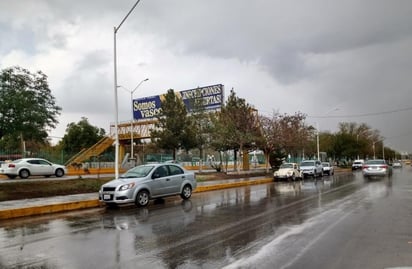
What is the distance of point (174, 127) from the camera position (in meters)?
38.8

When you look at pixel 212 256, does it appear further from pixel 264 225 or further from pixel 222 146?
pixel 222 146

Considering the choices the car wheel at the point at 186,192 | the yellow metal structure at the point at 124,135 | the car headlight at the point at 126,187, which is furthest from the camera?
the yellow metal structure at the point at 124,135

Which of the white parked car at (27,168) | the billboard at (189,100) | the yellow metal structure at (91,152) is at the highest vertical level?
the billboard at (189,100)

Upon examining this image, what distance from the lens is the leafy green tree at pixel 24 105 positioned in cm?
1684

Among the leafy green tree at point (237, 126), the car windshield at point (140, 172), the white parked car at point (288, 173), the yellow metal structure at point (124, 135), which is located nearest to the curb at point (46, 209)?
the car windshield at point (140, 172)

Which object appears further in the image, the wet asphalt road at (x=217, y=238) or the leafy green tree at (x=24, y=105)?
the leafy green tree at (x=24, y=105)

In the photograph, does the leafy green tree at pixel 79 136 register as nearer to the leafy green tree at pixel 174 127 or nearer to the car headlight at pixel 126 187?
the leafy green tree at pixel 174 127

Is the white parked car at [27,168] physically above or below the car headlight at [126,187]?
above

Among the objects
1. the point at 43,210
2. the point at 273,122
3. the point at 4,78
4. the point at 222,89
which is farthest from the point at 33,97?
the point at 222,89

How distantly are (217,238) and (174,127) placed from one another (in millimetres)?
30682

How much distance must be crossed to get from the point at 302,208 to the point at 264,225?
155 inches

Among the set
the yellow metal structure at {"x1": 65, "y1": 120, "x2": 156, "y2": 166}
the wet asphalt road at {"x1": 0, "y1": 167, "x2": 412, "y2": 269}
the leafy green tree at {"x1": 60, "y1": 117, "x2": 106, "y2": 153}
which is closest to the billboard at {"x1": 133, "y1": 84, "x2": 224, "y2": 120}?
the yellow metal structure at {"x1": 65, "y1": 120, "x2": 156, "y2": 166}

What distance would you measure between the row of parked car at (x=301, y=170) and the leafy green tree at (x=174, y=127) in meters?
9.85

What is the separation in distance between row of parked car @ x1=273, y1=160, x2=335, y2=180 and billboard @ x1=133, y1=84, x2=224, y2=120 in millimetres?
12087
